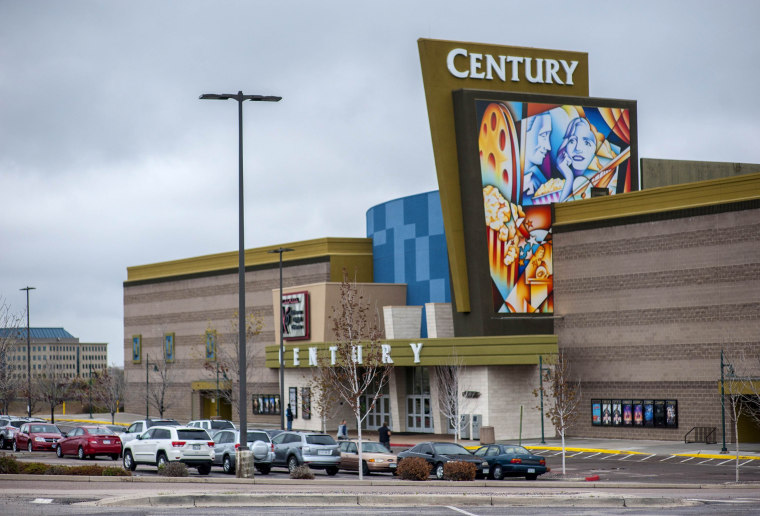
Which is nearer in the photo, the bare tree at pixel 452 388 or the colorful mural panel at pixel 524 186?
the bare tree at pixel 452 388

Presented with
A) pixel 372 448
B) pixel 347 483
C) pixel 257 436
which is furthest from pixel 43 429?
pixel 347 483

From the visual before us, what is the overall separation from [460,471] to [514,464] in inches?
144

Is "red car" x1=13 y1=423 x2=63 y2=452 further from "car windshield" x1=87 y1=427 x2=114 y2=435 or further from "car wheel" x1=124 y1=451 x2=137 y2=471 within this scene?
"car wheel" x1=124 y1=451 x2=137 y2=471

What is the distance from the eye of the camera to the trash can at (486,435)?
187ft

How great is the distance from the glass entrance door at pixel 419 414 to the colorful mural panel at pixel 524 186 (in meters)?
8.61

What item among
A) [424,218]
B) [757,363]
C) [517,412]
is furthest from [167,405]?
[757,363]

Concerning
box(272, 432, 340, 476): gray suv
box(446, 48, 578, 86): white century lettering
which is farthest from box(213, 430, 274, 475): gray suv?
box(446, 48, 578, 86): white century lettering

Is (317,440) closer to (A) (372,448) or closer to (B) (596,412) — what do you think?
(A) (372,448)

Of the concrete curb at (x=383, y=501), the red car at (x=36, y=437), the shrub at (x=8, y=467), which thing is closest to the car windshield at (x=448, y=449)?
the concrete curb at (x=383, y=501)

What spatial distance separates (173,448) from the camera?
3903 cm

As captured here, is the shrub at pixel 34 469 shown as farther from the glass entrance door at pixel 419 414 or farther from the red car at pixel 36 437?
the glass entrance door at pixel 419 414

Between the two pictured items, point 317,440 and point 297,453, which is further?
point 317,440

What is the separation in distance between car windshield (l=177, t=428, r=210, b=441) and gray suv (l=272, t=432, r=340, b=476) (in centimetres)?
356

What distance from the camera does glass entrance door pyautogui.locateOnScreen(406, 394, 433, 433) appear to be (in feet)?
219
